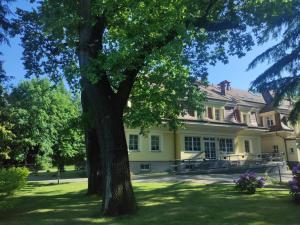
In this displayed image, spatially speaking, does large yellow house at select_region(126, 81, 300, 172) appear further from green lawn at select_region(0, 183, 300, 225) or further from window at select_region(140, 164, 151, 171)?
green lawn at select_region(0, 183, 300, 225)

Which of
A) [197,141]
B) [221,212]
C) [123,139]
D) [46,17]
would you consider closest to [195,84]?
[123,139]

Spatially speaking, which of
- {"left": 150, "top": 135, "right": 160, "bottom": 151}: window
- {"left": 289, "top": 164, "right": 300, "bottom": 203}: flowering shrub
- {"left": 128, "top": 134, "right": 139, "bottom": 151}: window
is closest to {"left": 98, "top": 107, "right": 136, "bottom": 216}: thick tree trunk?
{"left": 289, "top": 164, "right": 300, "bottom": 203}: flowering shrub

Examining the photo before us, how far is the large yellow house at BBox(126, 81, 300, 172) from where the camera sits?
34812 mm

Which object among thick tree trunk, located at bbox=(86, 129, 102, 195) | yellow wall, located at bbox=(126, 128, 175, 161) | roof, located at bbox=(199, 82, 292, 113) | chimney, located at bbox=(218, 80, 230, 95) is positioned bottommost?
thick tree trunk, located at bbox=(86, 129, 102, 195)

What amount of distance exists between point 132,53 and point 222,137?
30.0 m

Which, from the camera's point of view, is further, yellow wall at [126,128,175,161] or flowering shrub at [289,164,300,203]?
yellow wall at [126,128,175,161]

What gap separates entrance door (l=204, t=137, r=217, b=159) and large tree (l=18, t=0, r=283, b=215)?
2351 cm

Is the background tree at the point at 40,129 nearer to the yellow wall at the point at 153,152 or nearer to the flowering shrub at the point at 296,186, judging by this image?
the yellow wall at the point at 153,152

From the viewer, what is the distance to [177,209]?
40.4 feet

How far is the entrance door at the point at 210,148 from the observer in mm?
38406

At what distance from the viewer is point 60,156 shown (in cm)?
4209

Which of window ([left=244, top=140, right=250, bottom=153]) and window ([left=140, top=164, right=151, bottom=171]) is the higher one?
window ([left=244, top=140, right=250, bottom=153])

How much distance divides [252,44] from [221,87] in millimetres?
31659

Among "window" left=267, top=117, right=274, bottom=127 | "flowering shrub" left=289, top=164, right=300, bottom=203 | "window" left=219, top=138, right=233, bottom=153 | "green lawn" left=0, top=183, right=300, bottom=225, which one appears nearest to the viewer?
"green lawn" left=0, top=183, right=300, bottom=225
